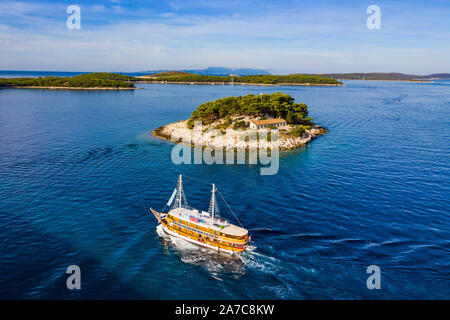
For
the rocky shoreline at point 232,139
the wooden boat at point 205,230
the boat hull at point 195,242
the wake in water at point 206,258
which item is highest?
the rocky shoreline at point 232,139

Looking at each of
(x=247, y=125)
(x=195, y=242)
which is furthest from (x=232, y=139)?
(x=195, y=242)

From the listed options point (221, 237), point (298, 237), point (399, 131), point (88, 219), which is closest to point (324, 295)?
point (298, 237)

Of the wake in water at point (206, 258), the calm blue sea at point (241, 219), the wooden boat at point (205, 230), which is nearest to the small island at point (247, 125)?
the calm blue sea at point (241, 219)

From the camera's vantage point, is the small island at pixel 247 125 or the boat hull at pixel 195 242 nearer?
the boat hull at pixel 195 242

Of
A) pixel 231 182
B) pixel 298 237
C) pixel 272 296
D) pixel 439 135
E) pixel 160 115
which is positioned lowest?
pixel 272 296

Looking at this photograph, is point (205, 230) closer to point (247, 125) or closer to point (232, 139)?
point (232, 139)

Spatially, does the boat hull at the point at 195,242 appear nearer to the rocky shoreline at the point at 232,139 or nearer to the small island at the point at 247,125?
the rocky shoreline at the point at 232,139

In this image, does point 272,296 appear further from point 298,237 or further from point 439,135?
point 439,135
